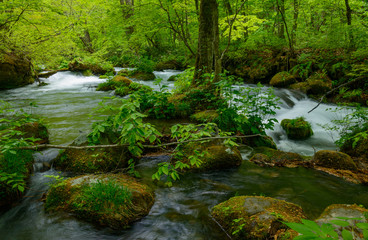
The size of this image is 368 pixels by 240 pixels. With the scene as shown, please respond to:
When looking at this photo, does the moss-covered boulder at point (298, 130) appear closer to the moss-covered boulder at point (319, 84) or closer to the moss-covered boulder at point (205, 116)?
the moss-covered boulder at point (205, 116)

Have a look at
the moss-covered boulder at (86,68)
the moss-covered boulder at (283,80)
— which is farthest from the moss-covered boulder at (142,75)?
the moss-covered boulder at (283,80)

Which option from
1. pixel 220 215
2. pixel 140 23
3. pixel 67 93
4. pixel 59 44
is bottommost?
pixel 220 215

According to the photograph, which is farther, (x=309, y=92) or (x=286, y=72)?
(x=286, y=72)

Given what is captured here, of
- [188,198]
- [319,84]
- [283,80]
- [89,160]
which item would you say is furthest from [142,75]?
[188,198]

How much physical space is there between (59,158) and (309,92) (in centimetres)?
1105

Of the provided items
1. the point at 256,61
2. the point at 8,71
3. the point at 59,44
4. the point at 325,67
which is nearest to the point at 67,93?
the point at 59,44

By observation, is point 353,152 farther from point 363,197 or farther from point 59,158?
point 59,158

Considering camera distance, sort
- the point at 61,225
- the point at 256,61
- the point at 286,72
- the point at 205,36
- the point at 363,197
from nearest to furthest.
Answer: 1. the point at 61,225
2. the point at 363,197
3. the point at 205,36
4. the point at 286,72
5. the point at 256,61

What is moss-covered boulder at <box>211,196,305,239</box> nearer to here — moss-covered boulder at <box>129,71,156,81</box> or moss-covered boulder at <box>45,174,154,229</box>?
moss-covered boulder at <box>45,174,154,229</box>

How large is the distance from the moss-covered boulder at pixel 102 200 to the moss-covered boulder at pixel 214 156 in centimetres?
140

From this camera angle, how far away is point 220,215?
2.92 meters

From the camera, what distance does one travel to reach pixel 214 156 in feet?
14.7

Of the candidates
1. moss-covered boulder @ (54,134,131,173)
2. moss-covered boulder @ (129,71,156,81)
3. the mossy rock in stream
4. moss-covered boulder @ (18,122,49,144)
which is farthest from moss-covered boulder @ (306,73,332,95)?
the mossy rock in stream

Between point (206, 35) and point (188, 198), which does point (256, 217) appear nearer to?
point (188, 198)
